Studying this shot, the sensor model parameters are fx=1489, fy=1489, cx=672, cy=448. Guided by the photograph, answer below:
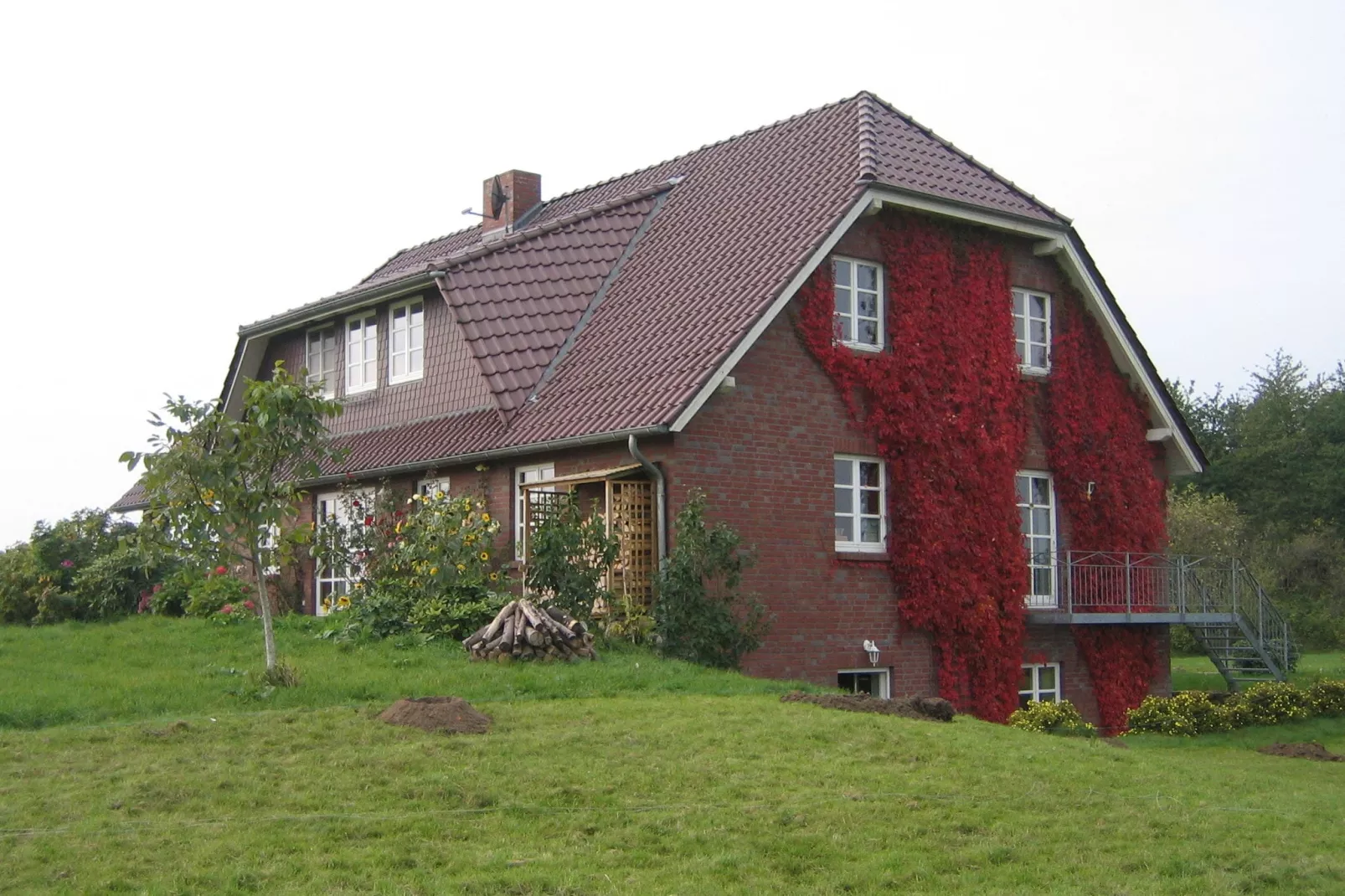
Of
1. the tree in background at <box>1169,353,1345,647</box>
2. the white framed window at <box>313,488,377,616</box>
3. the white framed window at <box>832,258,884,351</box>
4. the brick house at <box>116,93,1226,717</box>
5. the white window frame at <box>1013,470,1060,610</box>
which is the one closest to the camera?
the brick house at <box>116,93,1226,717</box>

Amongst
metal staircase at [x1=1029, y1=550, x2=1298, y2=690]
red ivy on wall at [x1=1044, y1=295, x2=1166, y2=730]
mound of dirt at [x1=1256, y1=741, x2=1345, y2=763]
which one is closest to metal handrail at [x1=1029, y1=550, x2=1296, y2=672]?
metal staircase at [x1=1029, y1=550, x2=1298, y2=690]

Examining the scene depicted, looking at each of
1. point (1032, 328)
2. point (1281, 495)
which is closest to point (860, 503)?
point (1032, 328)

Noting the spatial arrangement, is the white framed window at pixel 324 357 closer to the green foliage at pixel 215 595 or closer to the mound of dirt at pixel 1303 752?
the green foliage at pixel 215 595

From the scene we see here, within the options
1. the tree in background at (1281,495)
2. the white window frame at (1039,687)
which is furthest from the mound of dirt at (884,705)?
the tree in background at (1281,495)

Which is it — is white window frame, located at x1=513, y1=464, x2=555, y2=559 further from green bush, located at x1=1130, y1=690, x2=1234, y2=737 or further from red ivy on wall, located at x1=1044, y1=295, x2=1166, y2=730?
green bush, located at x1=1130, y1=690, x2=1234, y2=737

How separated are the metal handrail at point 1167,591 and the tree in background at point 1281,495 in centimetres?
1854

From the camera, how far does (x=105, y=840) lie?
888cm

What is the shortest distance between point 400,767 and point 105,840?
2328mm

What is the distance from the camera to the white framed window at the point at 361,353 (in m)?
24.3

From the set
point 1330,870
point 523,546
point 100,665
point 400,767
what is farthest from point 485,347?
point 1330,870

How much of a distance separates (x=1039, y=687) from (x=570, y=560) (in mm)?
8429

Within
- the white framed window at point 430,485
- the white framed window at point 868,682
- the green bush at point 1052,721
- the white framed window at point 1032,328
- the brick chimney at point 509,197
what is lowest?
the green bush at point 1052,721

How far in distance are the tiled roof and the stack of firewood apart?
2672 millimetres

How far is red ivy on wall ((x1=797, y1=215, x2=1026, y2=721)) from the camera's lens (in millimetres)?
20109
